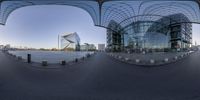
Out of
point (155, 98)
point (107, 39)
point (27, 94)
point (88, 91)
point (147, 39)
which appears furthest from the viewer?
point (107, 39)

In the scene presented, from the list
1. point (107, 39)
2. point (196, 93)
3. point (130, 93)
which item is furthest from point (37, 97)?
point (107, 39)

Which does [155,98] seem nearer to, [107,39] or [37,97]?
[37,97]

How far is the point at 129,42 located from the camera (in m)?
72.9

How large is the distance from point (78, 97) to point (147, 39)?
65.8m

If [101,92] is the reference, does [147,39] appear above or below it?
above

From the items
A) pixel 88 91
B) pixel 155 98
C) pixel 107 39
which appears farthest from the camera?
pixel 107 39

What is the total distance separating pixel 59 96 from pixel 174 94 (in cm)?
380

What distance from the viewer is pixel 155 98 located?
667 centimetres

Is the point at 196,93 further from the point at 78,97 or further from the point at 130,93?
the point at 78,97

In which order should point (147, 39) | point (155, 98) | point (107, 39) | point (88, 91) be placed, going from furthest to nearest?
point (107, 39) → point (147, 39) → point (88, 91) → point (155, 98)

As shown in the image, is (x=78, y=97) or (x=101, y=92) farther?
(x=101, y=92)

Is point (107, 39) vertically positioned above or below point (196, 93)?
above

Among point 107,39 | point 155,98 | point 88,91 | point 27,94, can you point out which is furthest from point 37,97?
point 107,39

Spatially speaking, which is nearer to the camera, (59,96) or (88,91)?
(59,96)
